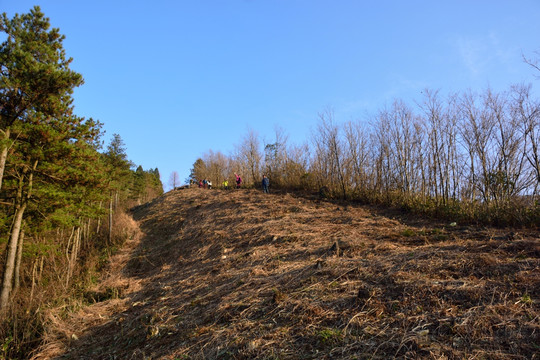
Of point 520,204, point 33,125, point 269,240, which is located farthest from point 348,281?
point 33,125

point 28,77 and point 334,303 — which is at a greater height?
point 28,77

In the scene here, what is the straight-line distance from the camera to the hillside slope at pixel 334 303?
104 inches

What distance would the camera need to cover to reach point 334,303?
3580 millimetres

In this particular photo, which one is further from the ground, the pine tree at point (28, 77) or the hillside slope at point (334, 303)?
the pine tree at point (28, 77)

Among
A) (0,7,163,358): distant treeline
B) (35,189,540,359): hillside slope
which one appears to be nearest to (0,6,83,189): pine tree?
(0,7,163,358): distant treeline

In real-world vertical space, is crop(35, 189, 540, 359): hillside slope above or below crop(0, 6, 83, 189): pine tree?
below

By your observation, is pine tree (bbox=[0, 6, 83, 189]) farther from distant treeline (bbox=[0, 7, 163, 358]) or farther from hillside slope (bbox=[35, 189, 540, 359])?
hillside slope (bbox=[35, 189, 540, 359])

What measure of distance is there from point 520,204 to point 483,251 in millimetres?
4523

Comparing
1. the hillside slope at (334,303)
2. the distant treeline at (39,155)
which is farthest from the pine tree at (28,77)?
the hillside slope at (334,303)

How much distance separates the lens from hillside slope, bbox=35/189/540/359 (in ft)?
8.69

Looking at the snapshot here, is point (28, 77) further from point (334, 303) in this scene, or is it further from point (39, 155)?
point (334, 303)

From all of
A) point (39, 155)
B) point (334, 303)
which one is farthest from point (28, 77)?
point (334, 303)

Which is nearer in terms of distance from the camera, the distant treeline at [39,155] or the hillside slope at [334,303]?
the hillside slope at [334,303]

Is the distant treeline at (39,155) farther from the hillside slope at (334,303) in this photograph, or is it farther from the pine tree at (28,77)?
the hillside slope at (334,303)
